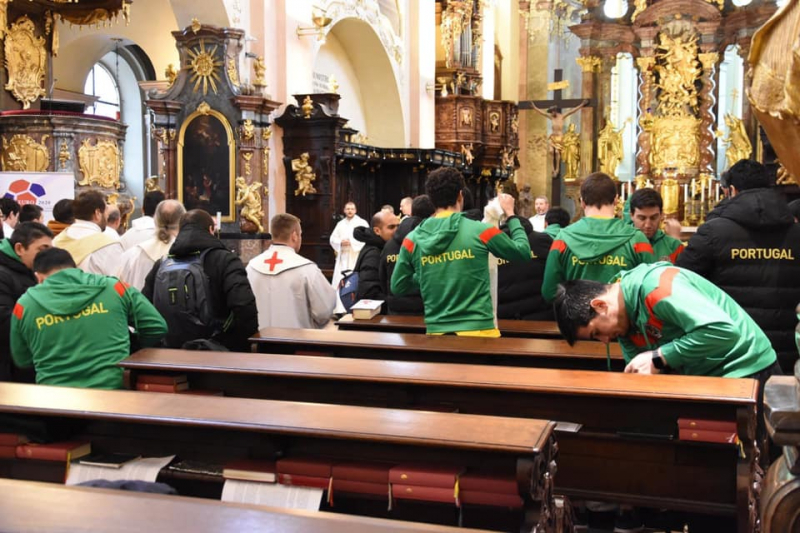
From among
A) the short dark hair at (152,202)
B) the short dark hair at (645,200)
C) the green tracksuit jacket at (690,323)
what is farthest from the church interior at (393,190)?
the short dark hair at (152,202)

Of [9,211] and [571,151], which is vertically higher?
[571,151]

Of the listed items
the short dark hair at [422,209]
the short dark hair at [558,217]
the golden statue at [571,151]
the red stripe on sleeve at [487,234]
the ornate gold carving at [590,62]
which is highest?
the ornate gold carving at [590,62]

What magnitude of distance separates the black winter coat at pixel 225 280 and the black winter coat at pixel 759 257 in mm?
2454

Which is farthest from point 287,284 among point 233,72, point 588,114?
point 588,114

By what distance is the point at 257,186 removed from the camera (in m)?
12.4

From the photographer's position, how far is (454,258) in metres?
5.00

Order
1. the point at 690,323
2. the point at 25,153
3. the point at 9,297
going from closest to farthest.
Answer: the point at 690,323 → the point at 9,297 → the point at 25,153

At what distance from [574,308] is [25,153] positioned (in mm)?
9271

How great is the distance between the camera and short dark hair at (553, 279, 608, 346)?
10.5 feet

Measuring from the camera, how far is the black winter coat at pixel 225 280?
16.8ft

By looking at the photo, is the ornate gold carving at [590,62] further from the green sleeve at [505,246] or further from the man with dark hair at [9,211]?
the green sleeve at [505,246]

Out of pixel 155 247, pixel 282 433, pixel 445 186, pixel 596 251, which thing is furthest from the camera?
pixel 155 247

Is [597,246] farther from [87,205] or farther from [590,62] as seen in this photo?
[590,62]

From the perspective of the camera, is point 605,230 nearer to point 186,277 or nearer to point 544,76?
point 186,277
